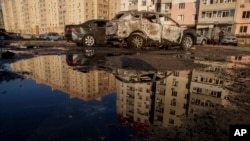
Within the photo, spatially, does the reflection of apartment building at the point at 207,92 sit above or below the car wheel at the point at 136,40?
below

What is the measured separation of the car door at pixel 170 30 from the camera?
11.5 m

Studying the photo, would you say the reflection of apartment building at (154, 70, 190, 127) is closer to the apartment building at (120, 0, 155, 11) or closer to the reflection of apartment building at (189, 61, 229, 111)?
the reflection of apartment building at (189, 61, 229, 111)

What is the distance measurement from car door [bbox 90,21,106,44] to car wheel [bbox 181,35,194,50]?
16.5 feet

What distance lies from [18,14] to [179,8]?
4591 inches

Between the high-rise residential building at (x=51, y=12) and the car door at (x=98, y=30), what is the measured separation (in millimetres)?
73406

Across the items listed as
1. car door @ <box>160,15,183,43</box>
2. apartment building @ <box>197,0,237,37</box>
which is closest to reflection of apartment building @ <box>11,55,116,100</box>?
car door @ <box>160,15,183,43</box>

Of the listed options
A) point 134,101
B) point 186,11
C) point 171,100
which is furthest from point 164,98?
point 186,11

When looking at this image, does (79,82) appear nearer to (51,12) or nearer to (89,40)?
(89,40)

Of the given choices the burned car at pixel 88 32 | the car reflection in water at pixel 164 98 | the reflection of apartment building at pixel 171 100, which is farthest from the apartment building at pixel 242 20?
the reflection of apartment building at pixel 171 100

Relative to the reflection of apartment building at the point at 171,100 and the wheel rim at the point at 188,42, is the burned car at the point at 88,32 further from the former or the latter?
the reflection of apartment building at the point at 171,100

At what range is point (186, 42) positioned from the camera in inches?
495

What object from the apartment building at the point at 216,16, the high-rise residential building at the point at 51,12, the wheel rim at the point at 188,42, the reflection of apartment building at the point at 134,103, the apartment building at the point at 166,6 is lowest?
the reflection of apartment building at the point at 134,103

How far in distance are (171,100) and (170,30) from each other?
8882 millimetres

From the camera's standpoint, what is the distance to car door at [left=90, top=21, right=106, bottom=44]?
12984mm
